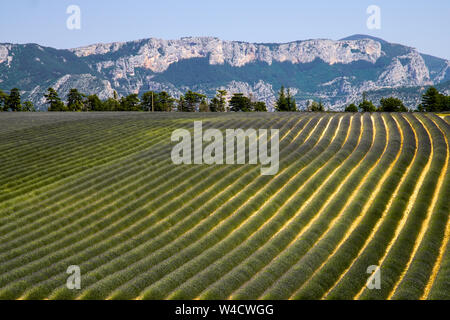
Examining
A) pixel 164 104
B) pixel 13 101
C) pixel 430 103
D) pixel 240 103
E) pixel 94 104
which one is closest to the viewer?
pixel 430 103

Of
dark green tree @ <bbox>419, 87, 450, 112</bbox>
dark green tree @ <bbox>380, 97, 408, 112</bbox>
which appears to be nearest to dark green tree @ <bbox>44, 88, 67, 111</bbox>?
dark green tree @ <bbox>380, 97, 408, 112</bbox>

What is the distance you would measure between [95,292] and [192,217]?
6248 mm

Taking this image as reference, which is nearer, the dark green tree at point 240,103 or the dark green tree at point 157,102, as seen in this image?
the dark green tree at point 157,102

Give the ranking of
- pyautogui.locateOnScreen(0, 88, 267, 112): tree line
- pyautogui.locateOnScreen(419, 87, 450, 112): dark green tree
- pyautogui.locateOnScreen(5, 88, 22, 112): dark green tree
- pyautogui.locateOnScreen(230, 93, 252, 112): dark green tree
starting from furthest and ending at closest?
pyautogui.locateOnScreen(230, 93, 252, 112): dark green tree < pyautogui.locateOnScreen(0, 88, 267, 112): tree line < pyautogui.locateOnScreen(5, 88, 22, 112): dark green tree < pyautogui.locateOnScreen(419, 87, 450, 112): dark green tree

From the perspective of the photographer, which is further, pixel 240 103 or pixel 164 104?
pixel 240 103

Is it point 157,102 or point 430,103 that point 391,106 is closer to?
point 430,103

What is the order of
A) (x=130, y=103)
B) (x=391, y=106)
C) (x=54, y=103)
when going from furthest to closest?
(x=130, y=103)
(x=54, y=103)
(x=391, y=106)

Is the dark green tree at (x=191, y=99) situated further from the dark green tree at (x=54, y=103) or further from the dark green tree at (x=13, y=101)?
the dark green tree at (x=13, y=101)

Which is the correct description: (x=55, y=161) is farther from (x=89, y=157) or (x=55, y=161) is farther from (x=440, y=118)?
(x=440, y=118)

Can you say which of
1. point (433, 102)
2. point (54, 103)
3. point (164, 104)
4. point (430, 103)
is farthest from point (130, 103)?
point (433, 102)

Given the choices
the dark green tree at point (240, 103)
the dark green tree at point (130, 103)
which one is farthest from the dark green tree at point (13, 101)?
the dark green tree at point (240, 103)

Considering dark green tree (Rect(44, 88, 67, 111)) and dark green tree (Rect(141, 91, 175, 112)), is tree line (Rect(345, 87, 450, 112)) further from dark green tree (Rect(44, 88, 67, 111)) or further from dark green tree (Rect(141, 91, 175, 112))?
dark green tree (Rect(44, 88, 67, 111))

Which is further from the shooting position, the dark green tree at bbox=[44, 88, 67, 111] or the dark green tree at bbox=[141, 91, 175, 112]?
the dark green tree at bbox=[141, 91, 175, 112]

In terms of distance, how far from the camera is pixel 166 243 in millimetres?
15438
